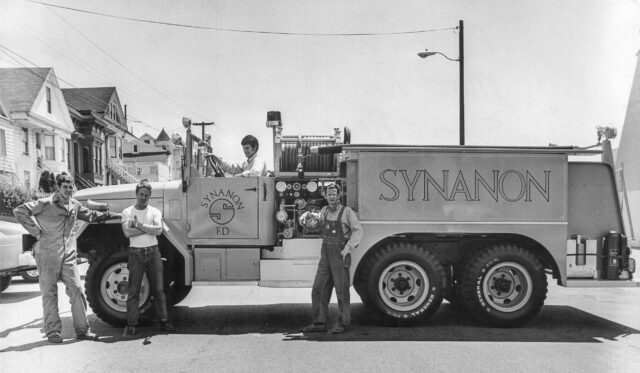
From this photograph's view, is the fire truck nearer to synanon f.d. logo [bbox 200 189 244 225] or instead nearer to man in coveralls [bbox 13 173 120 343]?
synanon f.d. logo [bbox 200 189 244 225]

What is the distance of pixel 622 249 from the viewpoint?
7.93 metres

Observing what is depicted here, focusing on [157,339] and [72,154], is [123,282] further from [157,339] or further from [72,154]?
[72,154]

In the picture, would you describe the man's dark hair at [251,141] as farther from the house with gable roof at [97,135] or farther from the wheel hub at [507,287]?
the house with gable roof at [97,135]

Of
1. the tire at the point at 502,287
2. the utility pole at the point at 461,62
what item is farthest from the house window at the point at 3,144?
the tire at the point at 502,287

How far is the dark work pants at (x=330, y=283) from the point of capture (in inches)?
293

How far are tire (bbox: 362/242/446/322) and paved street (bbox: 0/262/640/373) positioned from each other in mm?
257

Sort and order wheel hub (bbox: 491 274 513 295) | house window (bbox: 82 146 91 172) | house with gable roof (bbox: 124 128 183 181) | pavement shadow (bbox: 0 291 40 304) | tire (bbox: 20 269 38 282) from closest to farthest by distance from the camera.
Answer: wheel hub (bbox: 491 274 513 295) < pavement shadow (bbox: 0 291 40 304) < tire (bbox: 20 269 38 282) < house window (bbox: 82 146 91 172) < house with gable roof (bbox: 124 128 183 181)

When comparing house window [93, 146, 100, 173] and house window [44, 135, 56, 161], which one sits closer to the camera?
house window [44, 135, 56, 161]

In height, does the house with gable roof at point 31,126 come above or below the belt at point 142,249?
above

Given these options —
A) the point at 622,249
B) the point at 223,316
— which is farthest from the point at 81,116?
the point at 622,249

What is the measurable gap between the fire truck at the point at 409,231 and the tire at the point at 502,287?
14 mm

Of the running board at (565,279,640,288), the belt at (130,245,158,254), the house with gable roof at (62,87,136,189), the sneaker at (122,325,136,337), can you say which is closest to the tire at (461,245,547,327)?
the running board at (565,279,640,288)

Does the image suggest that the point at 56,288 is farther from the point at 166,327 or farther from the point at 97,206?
the point at 166,327

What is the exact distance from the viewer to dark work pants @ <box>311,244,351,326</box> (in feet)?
24.4
